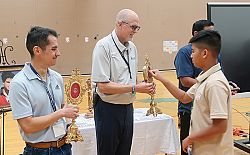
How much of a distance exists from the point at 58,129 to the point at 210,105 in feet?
3.28

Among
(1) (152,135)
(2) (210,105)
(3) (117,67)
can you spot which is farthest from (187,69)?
(2) (210,105)

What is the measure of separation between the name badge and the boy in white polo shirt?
822mm

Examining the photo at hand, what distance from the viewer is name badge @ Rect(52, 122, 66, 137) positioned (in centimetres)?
262

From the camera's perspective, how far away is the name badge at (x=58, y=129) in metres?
2.62

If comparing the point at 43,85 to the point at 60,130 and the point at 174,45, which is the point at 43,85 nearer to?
the point at 60,130

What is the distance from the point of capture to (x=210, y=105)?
2.44 meters

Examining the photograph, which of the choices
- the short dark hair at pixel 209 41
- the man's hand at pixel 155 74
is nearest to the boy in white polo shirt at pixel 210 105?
the short dark hair at pixel 209 41

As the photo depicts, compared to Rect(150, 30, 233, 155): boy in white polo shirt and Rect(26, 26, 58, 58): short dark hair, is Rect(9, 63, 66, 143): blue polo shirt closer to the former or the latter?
Rect(26, 26, 58, 58): short dark hair

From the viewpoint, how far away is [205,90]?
2.49m

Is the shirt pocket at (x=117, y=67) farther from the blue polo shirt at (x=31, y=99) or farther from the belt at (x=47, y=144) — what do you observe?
the belt at (x=47, y=144)

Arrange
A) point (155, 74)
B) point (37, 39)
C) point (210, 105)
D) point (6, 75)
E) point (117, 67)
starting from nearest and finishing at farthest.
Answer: point (210, 105) → point (37, 39) → point (155, 74) → point (117, 67) → point (6, 75)

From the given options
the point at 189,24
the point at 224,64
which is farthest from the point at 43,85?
the point at 189,24

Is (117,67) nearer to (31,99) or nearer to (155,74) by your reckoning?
(155,74)

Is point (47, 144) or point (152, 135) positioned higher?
point (47, 144)
